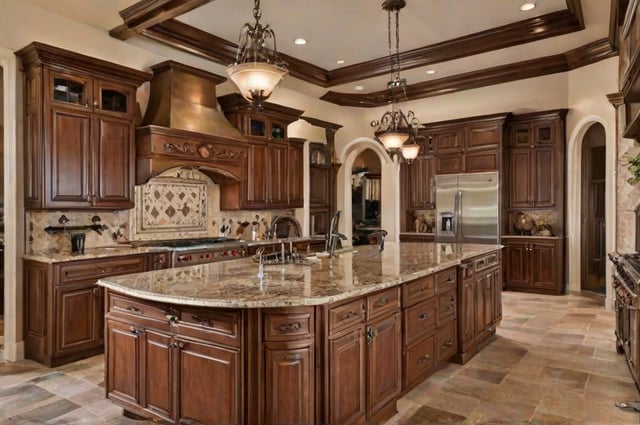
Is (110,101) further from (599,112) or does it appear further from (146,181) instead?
(599,112)

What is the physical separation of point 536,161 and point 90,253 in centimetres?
651

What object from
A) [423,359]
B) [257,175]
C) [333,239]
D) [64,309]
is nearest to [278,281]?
[333,239]

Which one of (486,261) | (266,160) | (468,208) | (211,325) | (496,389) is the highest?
(266,160)

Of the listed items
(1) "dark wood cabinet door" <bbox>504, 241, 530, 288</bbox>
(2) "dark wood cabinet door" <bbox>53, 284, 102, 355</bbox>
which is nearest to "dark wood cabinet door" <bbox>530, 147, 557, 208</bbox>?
(1) "dark wood cabinet door" <bbox>504, 241, 530, 288</bbox>

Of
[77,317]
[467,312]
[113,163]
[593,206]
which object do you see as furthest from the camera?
[593,206]

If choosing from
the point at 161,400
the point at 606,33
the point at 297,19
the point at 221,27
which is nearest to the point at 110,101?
the point at 221,27

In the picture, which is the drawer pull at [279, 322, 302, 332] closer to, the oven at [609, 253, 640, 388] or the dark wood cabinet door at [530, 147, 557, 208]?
the oven at [609, 253, 640, 388]

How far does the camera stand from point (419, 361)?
10.7 ft

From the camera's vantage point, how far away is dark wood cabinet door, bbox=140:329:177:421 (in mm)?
2516

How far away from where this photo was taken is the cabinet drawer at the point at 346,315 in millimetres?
2389

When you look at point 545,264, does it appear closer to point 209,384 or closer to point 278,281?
point 278,281

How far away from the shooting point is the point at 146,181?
5.01 metres

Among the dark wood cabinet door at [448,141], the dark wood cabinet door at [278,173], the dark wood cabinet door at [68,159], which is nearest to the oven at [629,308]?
the dark wood cabinet door at [448,141]

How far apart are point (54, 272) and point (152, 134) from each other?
1747 mm
